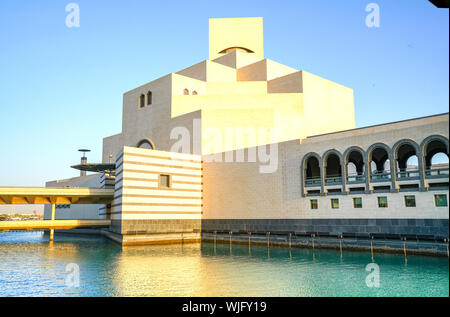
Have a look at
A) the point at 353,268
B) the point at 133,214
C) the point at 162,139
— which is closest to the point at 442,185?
the point at 353,268

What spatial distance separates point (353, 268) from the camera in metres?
22.2

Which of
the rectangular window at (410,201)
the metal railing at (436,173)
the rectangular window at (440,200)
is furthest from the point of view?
the rectangular window at (410,201)

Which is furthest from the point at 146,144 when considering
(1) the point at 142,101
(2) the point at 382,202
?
(2) the point at 382,202

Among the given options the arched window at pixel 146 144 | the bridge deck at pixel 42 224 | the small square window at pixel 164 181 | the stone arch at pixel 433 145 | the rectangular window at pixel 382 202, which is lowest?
the bridge deck at pixel 42 224

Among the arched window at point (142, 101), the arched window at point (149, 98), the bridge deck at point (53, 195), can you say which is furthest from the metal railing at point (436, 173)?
the arched window at point (142, 101)

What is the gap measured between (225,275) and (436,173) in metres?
20.2

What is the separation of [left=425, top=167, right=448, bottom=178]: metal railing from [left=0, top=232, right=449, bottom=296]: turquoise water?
22.2 feet

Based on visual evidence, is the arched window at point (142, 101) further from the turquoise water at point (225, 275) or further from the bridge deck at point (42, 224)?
the turquoise water at point (225, 275)

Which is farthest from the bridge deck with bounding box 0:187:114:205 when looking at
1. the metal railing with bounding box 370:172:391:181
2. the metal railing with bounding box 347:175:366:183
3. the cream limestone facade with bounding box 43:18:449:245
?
the metal railing with bounding box 370:172:391:181

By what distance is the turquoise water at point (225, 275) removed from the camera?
1628cm

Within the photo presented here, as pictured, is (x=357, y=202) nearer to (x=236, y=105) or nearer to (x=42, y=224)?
(x=236, y=105)

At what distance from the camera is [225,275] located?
794 inches

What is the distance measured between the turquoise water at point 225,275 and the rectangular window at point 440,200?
4.78m

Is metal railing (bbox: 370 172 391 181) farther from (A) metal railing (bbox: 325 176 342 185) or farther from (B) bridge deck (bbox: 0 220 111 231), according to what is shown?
(B) bridge deck (bbox: 0 220 111 231)
